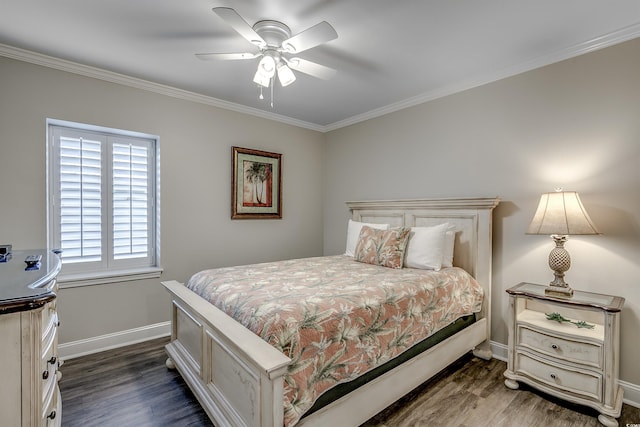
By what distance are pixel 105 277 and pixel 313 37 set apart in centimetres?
275

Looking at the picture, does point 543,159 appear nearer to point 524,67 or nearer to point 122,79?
point 524,67

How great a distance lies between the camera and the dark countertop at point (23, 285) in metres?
0.96

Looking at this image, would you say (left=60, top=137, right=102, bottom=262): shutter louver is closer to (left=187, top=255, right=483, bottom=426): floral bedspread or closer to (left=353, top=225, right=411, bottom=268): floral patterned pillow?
(left=187, top=255, right=483, bottom=426): floral bedspread

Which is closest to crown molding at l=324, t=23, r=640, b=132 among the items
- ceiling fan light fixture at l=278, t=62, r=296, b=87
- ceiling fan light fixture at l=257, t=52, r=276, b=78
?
ceiling fan light fixture at l=278, t=62, r=296, b=87

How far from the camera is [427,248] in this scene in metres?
2.72

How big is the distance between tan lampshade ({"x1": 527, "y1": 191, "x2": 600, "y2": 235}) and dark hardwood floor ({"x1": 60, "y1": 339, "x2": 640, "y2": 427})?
1180 millimetres

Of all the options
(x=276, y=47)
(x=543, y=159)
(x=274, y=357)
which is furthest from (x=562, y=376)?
(x=276, y=47)

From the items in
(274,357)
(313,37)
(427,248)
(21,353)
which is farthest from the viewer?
(427,248)

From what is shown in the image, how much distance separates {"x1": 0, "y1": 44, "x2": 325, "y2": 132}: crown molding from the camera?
243cm

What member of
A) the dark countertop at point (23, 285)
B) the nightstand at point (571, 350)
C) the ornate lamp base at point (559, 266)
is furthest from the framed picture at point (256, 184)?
the ornate lamp base at point (559, 266)

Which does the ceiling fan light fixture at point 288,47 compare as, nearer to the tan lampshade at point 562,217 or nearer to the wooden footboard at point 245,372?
the wooden footboard at point 245,372

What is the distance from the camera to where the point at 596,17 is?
2.00 metres

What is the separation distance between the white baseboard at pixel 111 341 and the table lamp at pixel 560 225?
3490mm

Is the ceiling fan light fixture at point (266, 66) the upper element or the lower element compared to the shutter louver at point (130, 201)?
upper
